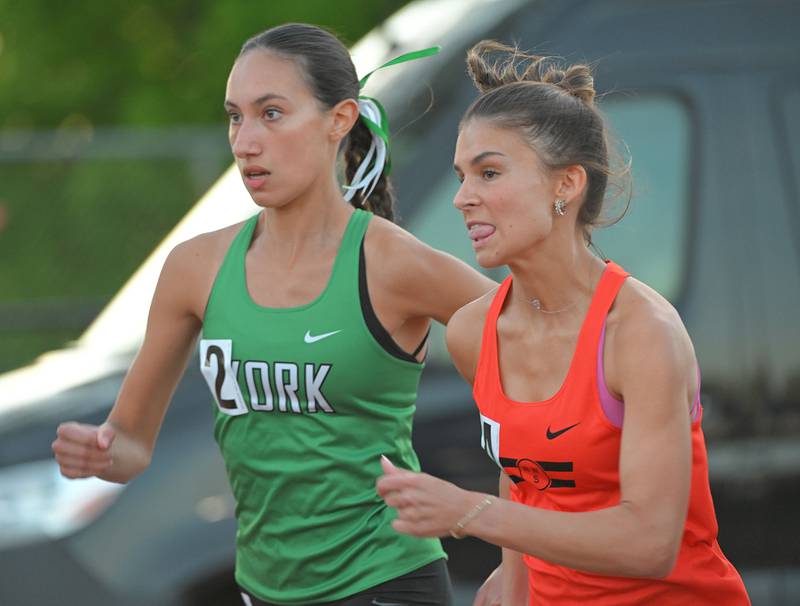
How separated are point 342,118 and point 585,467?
3.89 ft

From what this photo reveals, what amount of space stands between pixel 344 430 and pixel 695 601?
A: 3.03 feet

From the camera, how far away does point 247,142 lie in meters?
3.56

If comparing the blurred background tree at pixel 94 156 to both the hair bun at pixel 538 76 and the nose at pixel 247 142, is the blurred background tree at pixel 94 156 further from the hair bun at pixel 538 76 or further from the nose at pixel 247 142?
the hair bun at pixel 538 76

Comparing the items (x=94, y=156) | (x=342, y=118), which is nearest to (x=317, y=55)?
(x=342, y=118)

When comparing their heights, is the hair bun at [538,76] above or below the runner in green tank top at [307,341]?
above

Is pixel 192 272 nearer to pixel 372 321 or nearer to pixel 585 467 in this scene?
pixel 372 321

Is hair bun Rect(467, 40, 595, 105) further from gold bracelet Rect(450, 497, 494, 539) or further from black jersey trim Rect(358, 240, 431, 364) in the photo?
gold bracelet Rect(450, 497, 494, 539)

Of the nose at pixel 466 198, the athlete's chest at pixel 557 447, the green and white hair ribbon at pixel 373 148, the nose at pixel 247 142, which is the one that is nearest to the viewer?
the athlete's chest at pixel 557 447

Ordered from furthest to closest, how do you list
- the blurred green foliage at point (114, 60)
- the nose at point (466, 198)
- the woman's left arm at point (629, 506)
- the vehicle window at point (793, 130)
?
the blurred green foliage at point (114, 60)
the vehicle window at point (793, 130)
the nose at point (466, 198)
the woman's left arm at point (629, 506)

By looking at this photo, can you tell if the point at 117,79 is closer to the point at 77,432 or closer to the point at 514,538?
the point at 77,432

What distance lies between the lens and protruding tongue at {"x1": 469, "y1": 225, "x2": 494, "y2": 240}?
10.3 feet

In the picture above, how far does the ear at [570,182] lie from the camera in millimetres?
3152

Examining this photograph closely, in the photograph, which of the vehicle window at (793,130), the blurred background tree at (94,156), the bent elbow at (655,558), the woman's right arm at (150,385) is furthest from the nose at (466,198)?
the blurred background tree at (94,156)

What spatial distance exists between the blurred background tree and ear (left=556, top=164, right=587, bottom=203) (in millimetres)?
8857
